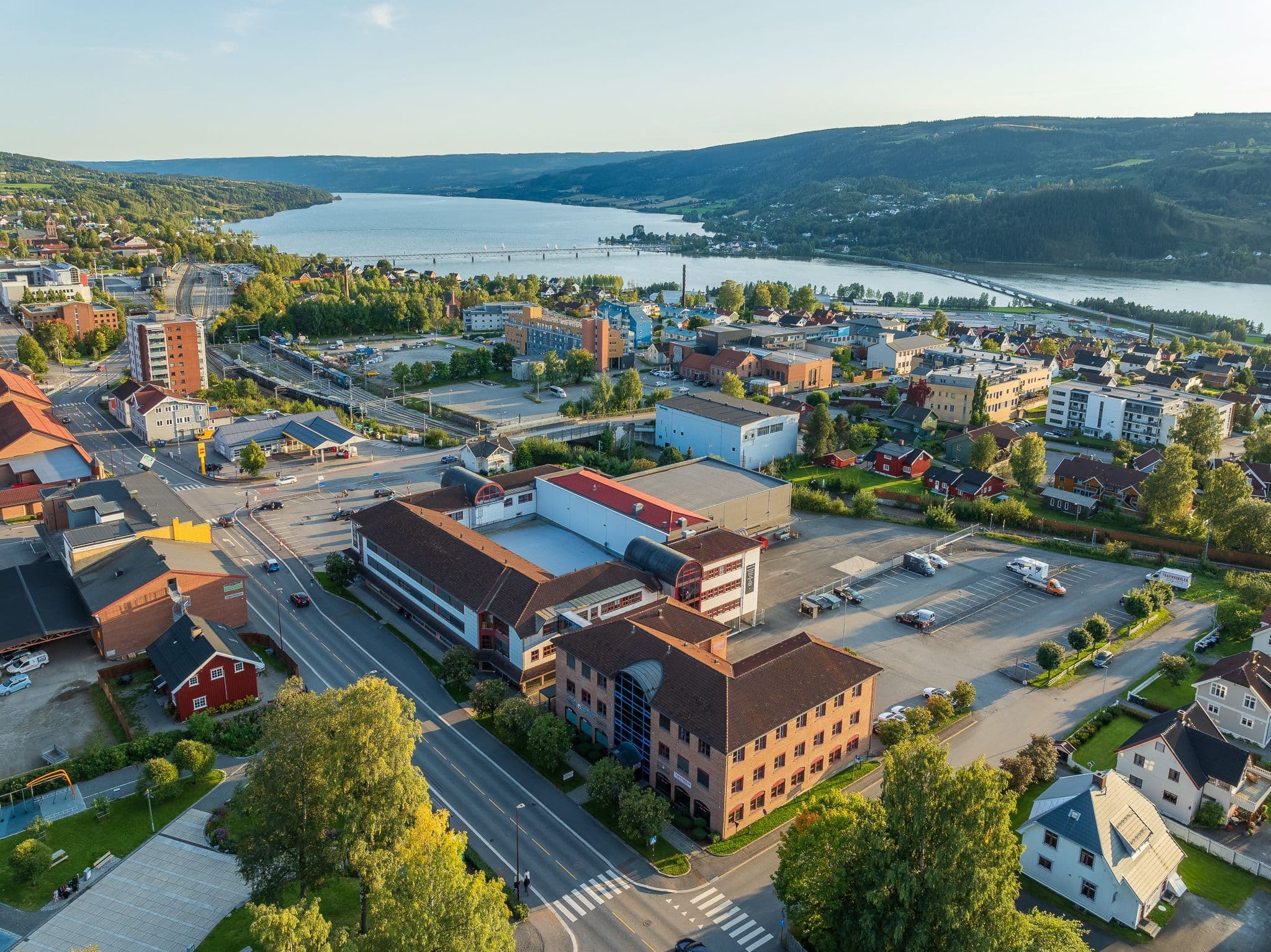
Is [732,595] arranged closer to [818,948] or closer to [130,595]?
[818,948]

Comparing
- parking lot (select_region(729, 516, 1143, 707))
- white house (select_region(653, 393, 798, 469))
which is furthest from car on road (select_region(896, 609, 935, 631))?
white house (select_region(653, 393, 798, 469))

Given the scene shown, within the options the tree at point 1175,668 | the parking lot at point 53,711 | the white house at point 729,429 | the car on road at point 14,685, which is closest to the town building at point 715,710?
the tree at point 1175,668

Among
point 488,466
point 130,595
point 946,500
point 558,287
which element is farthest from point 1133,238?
point 130,595

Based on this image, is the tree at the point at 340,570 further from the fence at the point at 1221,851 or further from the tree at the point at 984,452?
the tree at the point at 984,452

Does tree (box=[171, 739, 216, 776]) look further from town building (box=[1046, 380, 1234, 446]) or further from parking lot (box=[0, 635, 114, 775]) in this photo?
town building (box=[1046, 380, 1234, 446])

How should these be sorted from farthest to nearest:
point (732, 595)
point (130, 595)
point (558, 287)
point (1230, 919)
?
point (558, 287)
point (732, 595)
point (130, 595)
point (1230, 919)
